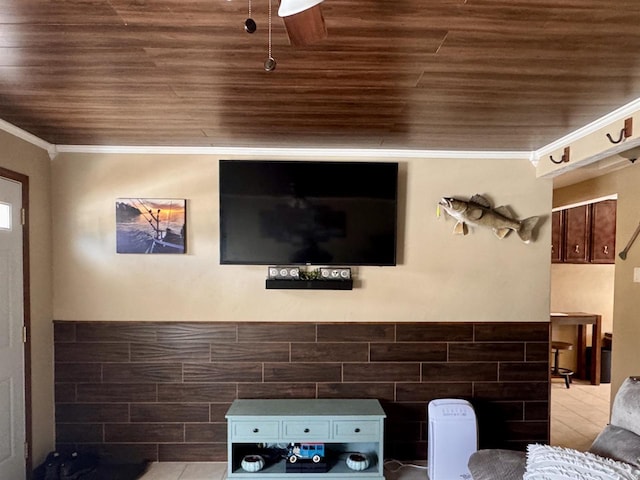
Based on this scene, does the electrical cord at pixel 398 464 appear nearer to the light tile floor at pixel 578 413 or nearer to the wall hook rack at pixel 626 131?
the light tile floor at pixel 578 413

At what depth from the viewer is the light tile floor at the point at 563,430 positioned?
2709 mm

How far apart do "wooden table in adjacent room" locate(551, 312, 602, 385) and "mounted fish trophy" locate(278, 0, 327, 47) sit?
4532 millimetres

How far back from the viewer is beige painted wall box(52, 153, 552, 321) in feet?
9.31

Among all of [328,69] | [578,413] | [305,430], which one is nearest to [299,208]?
[328,69]

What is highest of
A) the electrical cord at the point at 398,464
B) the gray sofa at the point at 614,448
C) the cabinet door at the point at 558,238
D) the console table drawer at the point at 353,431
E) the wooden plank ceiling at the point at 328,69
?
the wooden plank ceiling at the point at 328,69

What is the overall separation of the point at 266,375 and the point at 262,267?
2.72ft

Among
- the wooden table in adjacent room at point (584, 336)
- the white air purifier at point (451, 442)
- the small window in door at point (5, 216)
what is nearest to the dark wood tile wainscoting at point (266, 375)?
the white air purifier at point (451, 442)

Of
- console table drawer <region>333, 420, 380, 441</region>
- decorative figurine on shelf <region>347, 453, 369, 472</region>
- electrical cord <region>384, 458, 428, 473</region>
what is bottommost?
electrical cord <region>384, 458, 428, 473</region>

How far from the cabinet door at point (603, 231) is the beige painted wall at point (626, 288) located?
1347mm

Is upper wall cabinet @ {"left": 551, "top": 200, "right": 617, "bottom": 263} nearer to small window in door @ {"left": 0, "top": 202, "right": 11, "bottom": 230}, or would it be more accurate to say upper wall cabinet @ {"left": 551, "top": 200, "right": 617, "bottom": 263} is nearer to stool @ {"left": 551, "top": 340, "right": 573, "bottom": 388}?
stool @ {"left": 551, "top": 340, "right": 573, "bottom": 388}

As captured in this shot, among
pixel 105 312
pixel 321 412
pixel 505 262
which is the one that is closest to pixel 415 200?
pixel 505 262

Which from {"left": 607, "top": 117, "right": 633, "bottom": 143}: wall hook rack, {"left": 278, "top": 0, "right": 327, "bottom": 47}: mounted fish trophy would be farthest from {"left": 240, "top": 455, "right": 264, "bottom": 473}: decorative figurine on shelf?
{"left": 607, "top": 117, "right": 633, "bottom": 143}: wall hook rack

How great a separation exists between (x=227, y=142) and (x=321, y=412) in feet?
6.72

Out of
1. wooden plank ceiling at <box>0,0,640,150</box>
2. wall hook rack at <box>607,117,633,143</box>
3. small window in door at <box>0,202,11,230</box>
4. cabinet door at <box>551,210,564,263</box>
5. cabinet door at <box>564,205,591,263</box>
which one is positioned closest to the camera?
wooden plank ceiling at <box>0,0,640,150</box>
